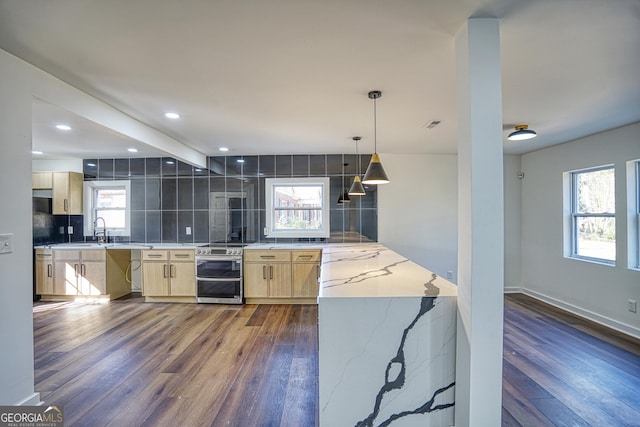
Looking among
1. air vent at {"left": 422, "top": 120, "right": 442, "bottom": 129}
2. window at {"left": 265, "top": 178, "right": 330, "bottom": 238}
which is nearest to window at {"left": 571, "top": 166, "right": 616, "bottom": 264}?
air vent at {"left": 422, "top": 120, "right": 442, "bottom": 129}

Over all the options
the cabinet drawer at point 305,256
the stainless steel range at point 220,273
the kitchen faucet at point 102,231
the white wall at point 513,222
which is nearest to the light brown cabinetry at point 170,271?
the stainless steel range at point 220,273

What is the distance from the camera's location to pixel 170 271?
170 inches

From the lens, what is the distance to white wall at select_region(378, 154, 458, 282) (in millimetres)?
4738

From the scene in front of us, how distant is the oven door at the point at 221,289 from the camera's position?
424 centimetres

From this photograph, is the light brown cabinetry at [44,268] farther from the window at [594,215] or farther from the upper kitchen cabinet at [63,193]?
the window at [594,215]

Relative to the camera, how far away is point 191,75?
6.77ft

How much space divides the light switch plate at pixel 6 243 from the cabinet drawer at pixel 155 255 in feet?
8.52

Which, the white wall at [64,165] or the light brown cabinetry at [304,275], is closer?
the light brown cabinetry at [304,275]

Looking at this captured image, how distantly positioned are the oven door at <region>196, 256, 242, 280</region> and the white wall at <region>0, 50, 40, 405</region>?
2345 millimetres

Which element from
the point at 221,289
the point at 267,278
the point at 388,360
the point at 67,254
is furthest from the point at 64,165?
the point at 388,360

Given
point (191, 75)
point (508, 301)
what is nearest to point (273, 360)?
point (191, 75)

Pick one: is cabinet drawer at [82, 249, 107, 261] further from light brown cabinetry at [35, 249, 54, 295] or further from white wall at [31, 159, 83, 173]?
white wall at [31, 159, 83, 173]

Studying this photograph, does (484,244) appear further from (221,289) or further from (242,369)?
(221,289)

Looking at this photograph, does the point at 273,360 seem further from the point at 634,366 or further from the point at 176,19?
the point at 634,366
